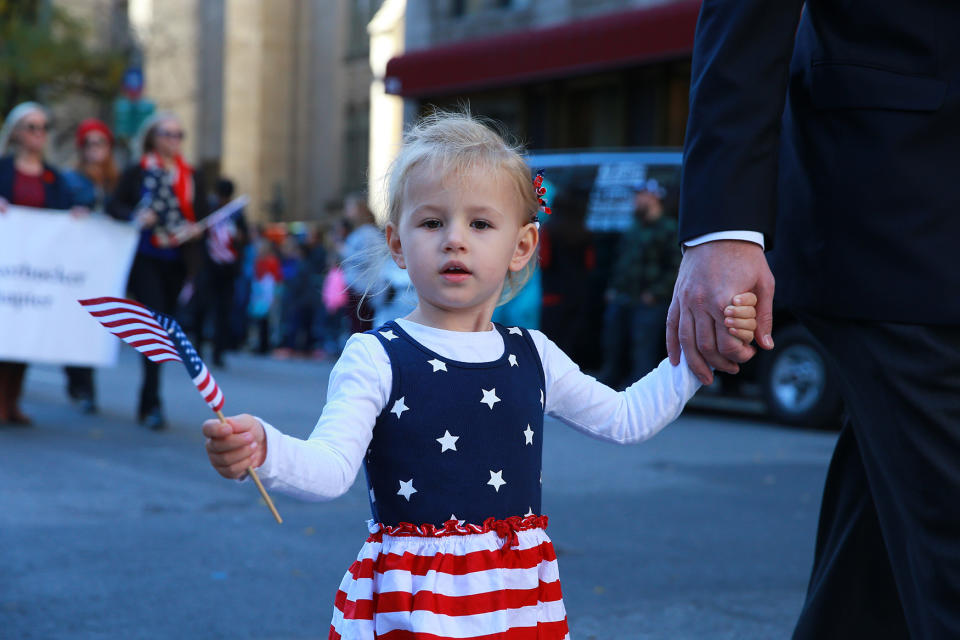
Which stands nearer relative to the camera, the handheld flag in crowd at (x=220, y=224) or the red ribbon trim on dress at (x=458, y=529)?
the red ribbon trim on dress at (x=458, y=529)

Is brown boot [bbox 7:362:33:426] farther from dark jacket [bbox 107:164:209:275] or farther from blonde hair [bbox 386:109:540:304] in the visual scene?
→ blonde hair [bbox 386:109:540:304]

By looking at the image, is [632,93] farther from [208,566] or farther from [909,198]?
[909,198]

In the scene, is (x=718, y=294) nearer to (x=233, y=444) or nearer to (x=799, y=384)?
(x=233, y=444)

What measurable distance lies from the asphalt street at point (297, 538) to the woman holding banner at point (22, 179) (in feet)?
0.92

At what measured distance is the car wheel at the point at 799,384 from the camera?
9328 mm

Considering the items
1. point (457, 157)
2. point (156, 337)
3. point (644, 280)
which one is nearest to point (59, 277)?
point (644, 280)

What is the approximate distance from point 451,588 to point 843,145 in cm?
106

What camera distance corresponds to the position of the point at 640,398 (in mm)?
2590

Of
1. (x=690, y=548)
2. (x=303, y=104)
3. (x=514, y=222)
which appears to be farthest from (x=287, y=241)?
(x=303, y=104)

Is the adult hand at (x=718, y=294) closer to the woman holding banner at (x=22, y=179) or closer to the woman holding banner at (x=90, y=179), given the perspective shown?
the woman holding banner at (x=22, y=179)

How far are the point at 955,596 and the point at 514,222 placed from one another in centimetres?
107

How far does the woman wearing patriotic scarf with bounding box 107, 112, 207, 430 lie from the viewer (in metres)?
8.10

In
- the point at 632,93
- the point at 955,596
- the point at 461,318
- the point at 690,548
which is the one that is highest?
the point at 632,93

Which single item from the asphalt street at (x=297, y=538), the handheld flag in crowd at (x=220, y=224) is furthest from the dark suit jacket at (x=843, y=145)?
the handheld flag in crowd at (x=220, y=224)
